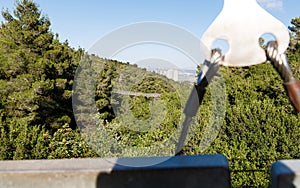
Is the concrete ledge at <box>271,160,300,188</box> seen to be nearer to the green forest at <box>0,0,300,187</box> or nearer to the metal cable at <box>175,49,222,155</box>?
the metal cable at <box>175,49,222,155</box>

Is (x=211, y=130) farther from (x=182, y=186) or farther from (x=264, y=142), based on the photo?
(x=264, y=142)

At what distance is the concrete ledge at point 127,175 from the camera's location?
97 cm

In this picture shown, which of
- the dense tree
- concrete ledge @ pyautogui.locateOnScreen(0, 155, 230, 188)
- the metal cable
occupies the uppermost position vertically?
the dense tree

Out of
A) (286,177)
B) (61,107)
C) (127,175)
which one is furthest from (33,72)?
(286,177)

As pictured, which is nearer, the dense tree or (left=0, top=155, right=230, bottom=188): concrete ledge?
(left=0, top=155, right=230, bottom=188): concrete ledge

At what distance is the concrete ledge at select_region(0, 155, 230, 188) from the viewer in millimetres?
969

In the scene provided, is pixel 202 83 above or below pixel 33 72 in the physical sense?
below

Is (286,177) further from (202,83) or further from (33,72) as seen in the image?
(33,72)

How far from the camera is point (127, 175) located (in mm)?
985

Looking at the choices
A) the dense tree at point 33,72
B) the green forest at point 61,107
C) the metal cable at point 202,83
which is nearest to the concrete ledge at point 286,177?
the metal cable at point 202,83

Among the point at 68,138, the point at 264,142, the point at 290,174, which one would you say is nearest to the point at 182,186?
the point at 290,174

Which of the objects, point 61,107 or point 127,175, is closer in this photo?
point 127,175

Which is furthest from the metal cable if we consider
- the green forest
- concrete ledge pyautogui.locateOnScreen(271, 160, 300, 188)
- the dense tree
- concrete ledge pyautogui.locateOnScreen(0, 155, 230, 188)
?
the dense tree

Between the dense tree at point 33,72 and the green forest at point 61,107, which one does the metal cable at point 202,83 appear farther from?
the dense tree at point 33,72
